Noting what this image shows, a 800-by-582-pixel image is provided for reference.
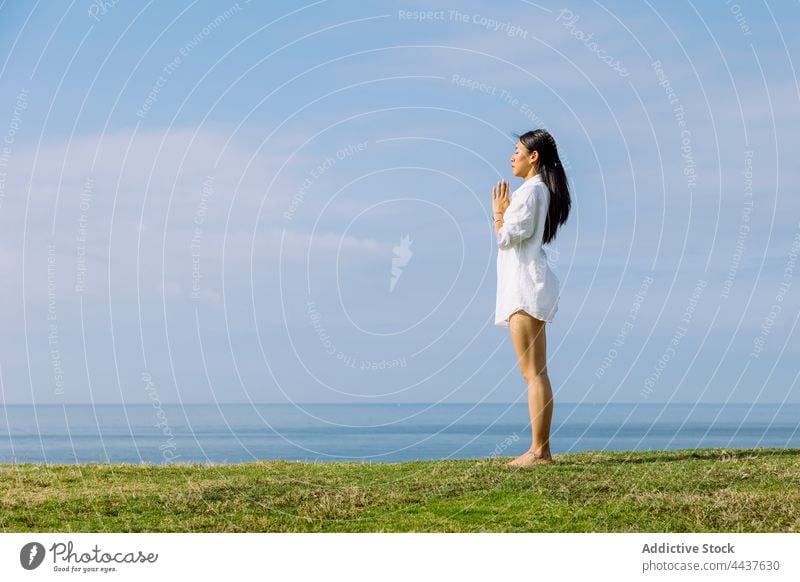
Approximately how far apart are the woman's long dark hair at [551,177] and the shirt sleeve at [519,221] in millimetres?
337

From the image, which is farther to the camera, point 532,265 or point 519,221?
point 532,265

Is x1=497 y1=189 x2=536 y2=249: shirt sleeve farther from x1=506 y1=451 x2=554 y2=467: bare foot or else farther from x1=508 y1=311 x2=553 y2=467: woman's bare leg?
x1=506 y1=451 x2=554 y2=467: bare foot

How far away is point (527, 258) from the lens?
11.6 metres

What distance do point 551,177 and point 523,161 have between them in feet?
1.18

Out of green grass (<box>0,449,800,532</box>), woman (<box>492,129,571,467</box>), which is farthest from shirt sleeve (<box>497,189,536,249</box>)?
green grass (<box>0,449,800,532</box>)

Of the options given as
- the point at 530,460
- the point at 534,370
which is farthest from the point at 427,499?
the point at 534,370

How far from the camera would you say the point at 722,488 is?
10266mm

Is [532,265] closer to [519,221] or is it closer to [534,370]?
[519,221]

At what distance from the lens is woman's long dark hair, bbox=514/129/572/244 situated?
11751 mm

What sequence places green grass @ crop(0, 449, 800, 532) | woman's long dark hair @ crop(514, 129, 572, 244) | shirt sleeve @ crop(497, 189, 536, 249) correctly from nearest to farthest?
green grass @ crop(0, 449, 800, 532)
shirt sleeve @ crop(497, 189, 536, 249)
woman's long dark hair @ crop(514, 129, 572, 244)
